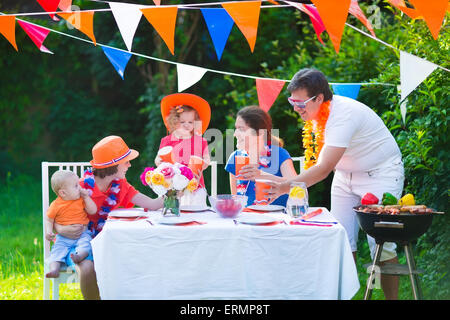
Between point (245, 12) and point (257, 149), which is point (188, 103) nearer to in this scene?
point (257, 149)

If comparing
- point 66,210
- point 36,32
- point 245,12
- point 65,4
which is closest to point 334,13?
point 245,12

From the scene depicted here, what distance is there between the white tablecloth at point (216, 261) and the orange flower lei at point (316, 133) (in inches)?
33.3

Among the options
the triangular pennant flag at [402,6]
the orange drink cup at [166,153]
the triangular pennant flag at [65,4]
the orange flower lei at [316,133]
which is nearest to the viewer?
the triangular pennant flag at [402,6]

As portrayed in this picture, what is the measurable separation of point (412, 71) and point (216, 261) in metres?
1.54

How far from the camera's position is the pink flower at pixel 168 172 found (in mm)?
3049

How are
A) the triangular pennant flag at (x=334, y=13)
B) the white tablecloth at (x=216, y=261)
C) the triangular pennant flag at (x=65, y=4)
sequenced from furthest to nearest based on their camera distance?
1. the triangular pennant flag at (x=65, y=4)
2. the triangular pennant flag at (x=334, y=13)
3. the white tablecloth at (x=216, y=261)

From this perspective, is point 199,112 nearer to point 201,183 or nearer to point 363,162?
point 201,183

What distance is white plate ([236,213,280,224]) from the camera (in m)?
2.95

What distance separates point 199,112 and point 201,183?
1.69 ft

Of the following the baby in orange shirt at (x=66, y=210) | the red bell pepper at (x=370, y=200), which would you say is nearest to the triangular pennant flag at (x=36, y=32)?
the baby in orange shirt at (x=66, y=210)

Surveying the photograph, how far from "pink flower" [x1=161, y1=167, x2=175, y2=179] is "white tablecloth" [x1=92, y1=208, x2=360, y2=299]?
298 mm

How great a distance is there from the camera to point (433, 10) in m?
2.94

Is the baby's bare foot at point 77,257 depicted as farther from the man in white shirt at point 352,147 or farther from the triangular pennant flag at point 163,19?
the triangular pennant flag at point 163,19

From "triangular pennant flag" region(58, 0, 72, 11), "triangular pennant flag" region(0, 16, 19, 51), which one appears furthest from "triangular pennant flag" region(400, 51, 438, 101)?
"triangular pennant flag" region(0, 16, 19, 51)
